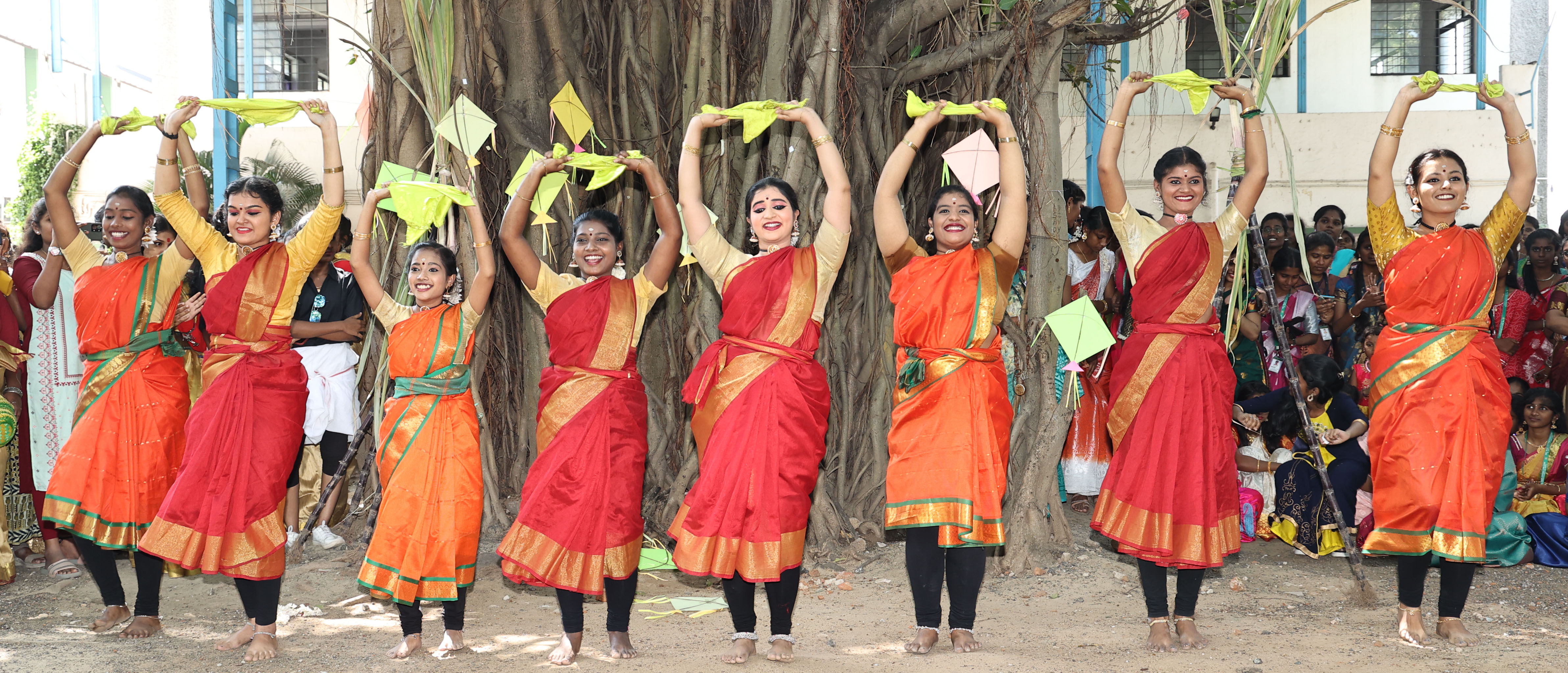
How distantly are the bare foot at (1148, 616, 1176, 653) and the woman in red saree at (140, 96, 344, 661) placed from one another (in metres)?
2.65

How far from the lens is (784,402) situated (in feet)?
10.5

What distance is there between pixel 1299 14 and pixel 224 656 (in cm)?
1151

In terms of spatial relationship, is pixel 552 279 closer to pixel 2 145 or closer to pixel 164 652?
pixel 164 652

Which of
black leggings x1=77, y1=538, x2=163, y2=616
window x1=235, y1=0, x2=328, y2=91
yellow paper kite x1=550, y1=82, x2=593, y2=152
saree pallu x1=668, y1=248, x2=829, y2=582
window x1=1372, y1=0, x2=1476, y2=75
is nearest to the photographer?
saree pallu x1=668, y1=248, x2=829, y2=582

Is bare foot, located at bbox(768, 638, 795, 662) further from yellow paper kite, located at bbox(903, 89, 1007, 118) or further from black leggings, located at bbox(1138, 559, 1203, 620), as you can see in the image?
yellow paper kite, located at bbox(903, 89, 1007, 118)

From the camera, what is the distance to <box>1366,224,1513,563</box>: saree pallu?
3.36m

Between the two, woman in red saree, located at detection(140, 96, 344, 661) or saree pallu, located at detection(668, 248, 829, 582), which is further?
woman in red saree, located at detection(140, 96, 344, 661)

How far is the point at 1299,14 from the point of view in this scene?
37.9 feet

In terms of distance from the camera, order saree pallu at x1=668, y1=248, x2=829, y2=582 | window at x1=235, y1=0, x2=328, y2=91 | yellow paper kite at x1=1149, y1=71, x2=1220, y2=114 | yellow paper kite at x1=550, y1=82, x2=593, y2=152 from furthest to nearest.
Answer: window at x1=235, y1=0, x2=328, y2=91
yellow paper kite at x1=550, y1=82, x2=593, y2=152
yellow paper kite at x1=1149, y1=71, x2=1220, y2=114
saree pallu at x1=668, y1=248, x2=829, y2=582

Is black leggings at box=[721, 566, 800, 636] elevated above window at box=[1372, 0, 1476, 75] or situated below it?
below

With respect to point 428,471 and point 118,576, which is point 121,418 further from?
point 428,471

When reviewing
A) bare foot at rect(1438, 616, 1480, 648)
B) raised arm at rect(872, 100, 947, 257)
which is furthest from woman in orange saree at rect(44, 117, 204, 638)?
bare foot at rect(1438, 616, 1480, 648)

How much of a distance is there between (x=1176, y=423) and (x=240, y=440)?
9.21 feet

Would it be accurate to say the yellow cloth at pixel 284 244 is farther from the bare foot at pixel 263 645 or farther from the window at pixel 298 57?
the window at pixel 298 57
